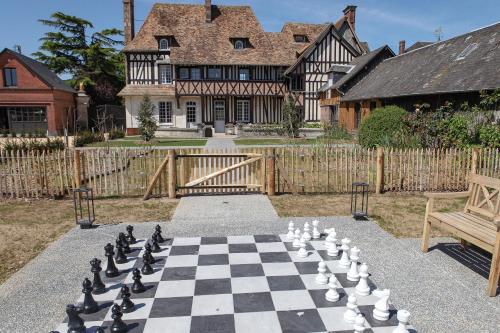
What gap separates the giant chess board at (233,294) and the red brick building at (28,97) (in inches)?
1072

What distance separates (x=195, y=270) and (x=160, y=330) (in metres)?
1.31

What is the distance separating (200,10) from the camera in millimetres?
34188

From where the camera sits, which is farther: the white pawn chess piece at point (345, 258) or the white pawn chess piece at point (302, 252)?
the white pawn chess piece at point (302, 252)

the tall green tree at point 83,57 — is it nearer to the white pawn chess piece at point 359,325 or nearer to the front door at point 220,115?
the front door at point 220,115

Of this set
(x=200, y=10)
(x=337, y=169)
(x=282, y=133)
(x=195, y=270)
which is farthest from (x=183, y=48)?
(x=195, y=270)

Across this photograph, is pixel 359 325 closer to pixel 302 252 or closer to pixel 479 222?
pixel 302 252

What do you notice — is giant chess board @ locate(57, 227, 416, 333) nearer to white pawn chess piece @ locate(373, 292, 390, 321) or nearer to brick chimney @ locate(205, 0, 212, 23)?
white pawn chess piece @ locate(373, 292, 390, 321)

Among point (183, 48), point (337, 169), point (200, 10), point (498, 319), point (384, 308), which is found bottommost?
point (498, 319)

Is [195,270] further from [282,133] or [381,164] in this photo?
[282,133]

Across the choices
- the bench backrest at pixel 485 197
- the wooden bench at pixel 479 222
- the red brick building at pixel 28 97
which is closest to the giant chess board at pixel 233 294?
the wooden bench at pixel 479 222

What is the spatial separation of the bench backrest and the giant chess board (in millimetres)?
2405

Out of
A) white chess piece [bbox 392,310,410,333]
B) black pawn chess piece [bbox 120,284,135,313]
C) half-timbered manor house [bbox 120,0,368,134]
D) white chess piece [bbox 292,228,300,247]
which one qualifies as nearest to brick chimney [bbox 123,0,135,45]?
half-timbered manor house [bbox 120,0,368,134]

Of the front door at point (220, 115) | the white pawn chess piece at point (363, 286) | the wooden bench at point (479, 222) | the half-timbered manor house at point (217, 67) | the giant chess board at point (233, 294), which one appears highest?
the half-timbered manor house at point (217, 67)

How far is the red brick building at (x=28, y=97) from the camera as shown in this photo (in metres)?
29.4
